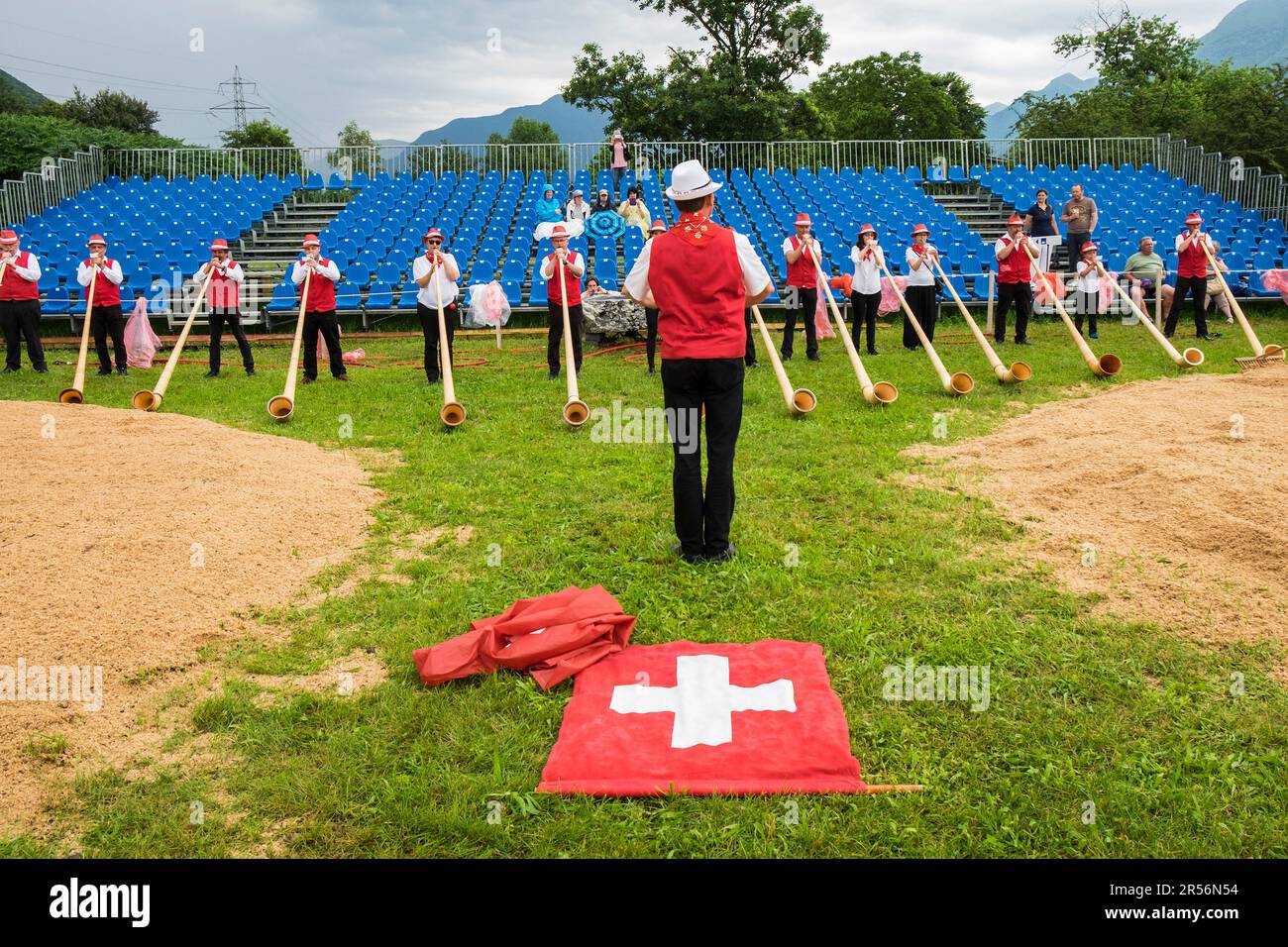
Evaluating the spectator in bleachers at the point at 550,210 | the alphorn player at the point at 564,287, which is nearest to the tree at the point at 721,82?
the spectator in bleachers at the point at 550,210

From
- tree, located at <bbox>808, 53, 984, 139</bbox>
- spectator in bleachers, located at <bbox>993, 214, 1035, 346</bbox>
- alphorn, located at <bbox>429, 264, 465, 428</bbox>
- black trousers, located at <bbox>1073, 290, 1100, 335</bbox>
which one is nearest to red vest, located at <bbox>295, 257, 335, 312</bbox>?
alphorn, located at <bbox>429, 264, 465, 428</bbox>

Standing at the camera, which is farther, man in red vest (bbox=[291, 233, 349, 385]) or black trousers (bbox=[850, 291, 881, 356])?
black trousers (bbox=[850, 291, 881, 356])

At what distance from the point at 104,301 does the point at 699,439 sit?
11.4 m

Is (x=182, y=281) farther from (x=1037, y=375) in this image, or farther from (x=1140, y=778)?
(x=1140, y=778)

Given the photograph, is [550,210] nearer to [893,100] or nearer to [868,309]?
[868,309]

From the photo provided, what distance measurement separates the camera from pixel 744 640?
4.82m

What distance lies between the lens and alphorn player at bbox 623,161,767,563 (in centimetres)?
553

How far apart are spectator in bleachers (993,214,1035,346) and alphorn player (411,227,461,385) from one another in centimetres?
847

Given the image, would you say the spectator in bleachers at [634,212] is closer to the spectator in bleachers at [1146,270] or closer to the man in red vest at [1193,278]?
the spectator in bleachers at [1146,270]

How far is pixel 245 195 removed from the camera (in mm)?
23328

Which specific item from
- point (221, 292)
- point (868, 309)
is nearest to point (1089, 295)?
point (868, 309)

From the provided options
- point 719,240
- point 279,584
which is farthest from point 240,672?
point 719,240

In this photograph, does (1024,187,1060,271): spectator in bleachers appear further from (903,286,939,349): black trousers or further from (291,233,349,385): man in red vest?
(291,233,349,385): man in red vest
